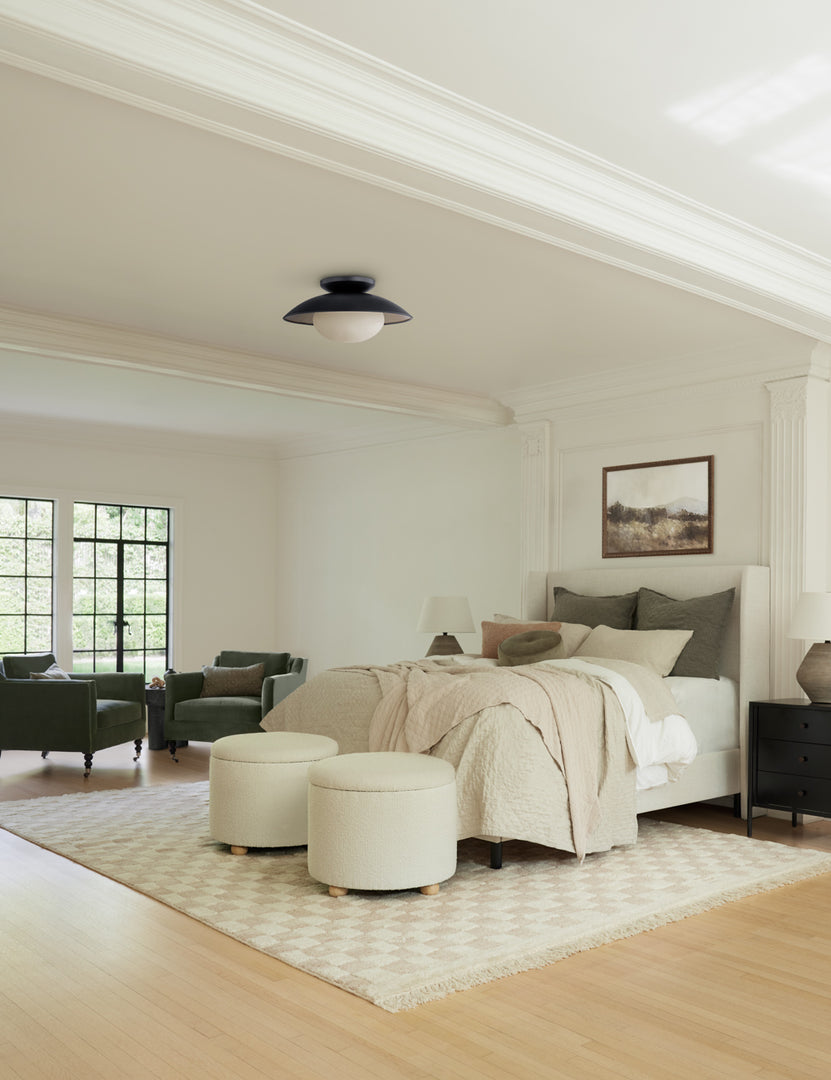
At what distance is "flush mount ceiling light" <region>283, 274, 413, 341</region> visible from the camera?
189 inches

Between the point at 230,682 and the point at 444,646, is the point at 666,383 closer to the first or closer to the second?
the point at 444,646

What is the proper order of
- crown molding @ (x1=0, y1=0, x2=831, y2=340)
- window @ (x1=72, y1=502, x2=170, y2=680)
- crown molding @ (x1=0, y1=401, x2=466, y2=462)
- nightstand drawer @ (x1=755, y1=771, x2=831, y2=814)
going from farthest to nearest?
window @ (x1=72, y1=502, x2=170, y2=680)
crown molding @ (x1=0, y1=401, x2=466, y2=462)
nightstand drawer @ (x1=755, y1=771, x2=831, y2=814)
crown molding @ (x1=0, y1=0, x2=831, y2=340)

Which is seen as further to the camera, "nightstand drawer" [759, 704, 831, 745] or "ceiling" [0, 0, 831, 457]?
"nightstand drawer" [759, 704, 831, 745]

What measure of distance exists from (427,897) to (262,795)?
0.97 metres

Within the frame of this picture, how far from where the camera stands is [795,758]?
5.38 meters

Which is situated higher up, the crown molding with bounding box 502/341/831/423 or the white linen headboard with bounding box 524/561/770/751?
the crown molding with bounding box 502/341/831/423

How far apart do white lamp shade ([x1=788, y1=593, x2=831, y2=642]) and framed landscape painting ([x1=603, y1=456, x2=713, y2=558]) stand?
3.55 ft

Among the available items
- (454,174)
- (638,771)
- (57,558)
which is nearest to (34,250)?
(454,174)

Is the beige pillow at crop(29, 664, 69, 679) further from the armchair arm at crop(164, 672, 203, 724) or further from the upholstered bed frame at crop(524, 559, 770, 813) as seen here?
the upholstered bed frame at crop(524, 559, 770, 813)

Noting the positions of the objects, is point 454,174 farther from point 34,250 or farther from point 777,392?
point 777,392

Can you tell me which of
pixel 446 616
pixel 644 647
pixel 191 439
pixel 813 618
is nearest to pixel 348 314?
pixel 644 647

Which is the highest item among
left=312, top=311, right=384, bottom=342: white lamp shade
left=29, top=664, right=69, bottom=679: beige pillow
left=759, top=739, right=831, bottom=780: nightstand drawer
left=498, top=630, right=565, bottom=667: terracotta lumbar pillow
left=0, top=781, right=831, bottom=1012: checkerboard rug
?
left=312, top=311, right=384, bottom=342: white lamp shade

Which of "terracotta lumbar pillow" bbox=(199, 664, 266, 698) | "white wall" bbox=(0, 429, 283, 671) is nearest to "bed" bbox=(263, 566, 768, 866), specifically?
"terracotta lumbar pillow" bbox=(199, 664, 266, 698)

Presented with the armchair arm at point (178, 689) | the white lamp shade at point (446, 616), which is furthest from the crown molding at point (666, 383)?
the armchair arm at point (178, 689)
